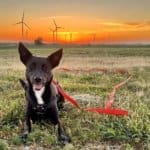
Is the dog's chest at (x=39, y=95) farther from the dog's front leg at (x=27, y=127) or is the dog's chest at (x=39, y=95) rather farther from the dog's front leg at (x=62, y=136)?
the dog's front leg at (x=62, y=136)

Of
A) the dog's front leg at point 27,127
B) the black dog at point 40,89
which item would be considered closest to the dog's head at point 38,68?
the black dog at point 40,89

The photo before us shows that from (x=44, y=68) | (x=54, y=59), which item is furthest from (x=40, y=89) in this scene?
(x=54, y=59)

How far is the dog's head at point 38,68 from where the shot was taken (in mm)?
7836

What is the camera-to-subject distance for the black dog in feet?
25.9

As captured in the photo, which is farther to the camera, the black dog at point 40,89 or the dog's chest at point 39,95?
the dog's chest at point 39,95

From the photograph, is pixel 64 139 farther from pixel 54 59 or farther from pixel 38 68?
pixel 54 59

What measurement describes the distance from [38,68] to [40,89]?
345 mm

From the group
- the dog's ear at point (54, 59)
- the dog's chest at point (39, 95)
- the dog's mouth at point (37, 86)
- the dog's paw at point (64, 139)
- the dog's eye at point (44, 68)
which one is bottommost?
the dog's paw at point (64, 139)

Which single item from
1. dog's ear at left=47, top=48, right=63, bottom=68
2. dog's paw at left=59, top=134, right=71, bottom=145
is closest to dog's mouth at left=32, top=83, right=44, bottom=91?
dog's ear at left=47, top=48, right=63, bottom=68

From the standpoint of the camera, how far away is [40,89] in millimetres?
8078

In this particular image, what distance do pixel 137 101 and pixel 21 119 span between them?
2902mm

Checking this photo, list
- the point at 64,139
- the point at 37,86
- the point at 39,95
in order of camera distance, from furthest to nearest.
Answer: the point at 39,95, the point at 37,86, the point at 64,139

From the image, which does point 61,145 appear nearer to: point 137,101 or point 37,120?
point 37,120

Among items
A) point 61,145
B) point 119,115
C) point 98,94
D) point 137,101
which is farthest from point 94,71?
point 61,145
